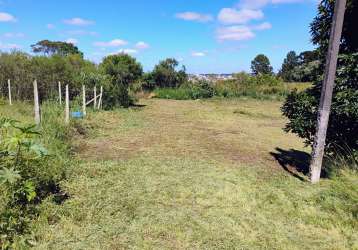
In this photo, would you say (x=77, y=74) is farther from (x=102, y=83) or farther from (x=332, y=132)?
(x=332, y=132)

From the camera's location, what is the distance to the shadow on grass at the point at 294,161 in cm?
596

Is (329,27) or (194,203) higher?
(329,27)

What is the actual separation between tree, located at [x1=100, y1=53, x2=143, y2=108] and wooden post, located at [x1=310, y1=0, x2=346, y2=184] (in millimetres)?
10230

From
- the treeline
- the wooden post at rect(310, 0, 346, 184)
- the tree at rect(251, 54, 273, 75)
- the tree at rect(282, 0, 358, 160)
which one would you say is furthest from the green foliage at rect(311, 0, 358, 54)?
the tree at rect(251, 54, 273, 75)

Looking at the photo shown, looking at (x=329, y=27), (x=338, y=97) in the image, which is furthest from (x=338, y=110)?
(x=329, y=27)

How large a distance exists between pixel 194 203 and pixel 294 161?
3.44m

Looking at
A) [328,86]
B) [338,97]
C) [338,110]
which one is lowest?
[338,110]

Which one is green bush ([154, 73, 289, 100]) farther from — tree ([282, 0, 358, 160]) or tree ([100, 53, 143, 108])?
tree ([282, 0, 358, 160])

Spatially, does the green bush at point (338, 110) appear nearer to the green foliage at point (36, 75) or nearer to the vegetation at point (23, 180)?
the vegetation at point (23, 180)

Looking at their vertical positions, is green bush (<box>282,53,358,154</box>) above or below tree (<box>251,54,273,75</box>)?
below

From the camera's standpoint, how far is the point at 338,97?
516 cm

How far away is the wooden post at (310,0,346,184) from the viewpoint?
14.9ft

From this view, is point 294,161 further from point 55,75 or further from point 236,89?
point 236,89

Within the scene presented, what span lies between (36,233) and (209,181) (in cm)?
262
